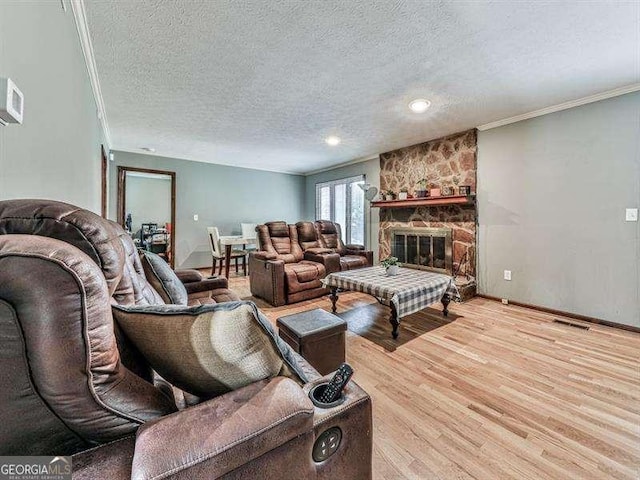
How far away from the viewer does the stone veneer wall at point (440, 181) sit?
3.98 m

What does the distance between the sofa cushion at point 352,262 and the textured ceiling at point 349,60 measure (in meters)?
1.94

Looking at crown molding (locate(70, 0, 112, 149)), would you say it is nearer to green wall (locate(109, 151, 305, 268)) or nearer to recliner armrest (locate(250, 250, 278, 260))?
green wall (locate(109, 151, 305, 268))

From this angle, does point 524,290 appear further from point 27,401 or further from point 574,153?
point 27,401

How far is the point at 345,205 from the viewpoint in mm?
6207

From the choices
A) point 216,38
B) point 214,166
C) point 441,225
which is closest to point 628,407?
point 441,225

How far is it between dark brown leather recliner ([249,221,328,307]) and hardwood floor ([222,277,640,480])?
1326 mm

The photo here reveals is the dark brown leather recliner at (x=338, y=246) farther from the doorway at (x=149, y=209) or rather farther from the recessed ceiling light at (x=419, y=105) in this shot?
the doorway at (x=149, y=209)

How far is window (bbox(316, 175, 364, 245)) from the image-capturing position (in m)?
5.88

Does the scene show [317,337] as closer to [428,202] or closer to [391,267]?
[391,267]

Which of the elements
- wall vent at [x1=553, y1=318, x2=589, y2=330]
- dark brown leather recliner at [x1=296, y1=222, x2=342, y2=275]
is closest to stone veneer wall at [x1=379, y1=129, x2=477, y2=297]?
wall vent at [x1=553, y1=318, x2=589, y2=330]

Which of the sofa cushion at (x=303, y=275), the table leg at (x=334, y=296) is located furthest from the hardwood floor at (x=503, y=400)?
the sofa cushion at (x=303, y=275)

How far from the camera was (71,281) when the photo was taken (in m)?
0.55

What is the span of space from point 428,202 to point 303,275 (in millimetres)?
2165

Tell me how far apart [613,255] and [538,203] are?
2.79 ft
